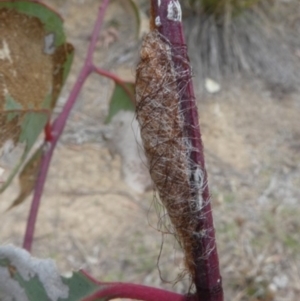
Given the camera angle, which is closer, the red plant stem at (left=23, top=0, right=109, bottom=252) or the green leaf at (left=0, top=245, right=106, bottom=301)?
the green leaf at (left=0, top=245, right=106, bottom=301)

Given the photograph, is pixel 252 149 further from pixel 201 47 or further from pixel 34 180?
pixel 34 180

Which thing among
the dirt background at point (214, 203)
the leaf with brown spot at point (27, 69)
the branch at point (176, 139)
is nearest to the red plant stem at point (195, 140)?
the branch at point (176, 139)

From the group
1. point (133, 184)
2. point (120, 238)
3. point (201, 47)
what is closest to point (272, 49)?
point (201, 47)

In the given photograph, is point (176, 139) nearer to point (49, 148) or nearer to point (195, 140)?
point (195, 140)

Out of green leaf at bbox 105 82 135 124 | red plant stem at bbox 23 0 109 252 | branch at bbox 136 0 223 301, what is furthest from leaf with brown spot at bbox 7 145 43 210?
branch at bbox 136 0 223 301

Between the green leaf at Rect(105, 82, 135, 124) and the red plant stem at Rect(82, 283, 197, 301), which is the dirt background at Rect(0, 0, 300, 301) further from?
the red plant stem at Rect(82, 283, 197, 301)

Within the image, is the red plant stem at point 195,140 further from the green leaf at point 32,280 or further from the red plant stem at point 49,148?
the red plant stem at point 49,148
